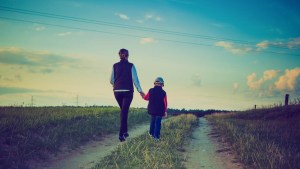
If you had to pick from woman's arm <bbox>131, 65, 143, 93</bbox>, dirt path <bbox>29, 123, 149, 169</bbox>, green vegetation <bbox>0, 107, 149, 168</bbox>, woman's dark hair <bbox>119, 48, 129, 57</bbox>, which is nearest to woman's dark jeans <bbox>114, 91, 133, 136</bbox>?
woman's arm <bbox>131, 65, 143, 93</bbox>

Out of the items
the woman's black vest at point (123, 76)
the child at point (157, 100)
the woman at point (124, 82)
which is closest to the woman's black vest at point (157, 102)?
the child at point (157, 100)

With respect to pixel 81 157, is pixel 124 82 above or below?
above

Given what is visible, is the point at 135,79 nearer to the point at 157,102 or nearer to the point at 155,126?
the point at 157,102

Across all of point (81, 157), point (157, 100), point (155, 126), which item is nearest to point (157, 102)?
point (157, 100)

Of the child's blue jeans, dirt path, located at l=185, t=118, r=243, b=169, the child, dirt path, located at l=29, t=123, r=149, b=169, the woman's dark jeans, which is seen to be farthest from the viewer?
the child's blue jeans

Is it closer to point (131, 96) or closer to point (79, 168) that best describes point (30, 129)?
point (79, 168)

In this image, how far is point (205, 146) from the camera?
1445cm

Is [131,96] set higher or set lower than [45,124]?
higher

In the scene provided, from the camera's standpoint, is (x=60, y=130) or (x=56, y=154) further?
(x=60, y=130)

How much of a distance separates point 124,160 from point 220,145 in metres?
6.30

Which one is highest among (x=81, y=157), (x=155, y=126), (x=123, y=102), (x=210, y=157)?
(x=123, y=102)

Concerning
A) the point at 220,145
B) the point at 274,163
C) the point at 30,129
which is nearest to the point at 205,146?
the point at 220,145

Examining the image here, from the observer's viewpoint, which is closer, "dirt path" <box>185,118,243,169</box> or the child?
"dirt path" <box>185,118,243,169</box>

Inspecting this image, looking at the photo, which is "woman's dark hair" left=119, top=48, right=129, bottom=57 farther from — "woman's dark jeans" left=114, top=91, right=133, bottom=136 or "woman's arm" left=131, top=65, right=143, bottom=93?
"woman's dark jeans" left=114, top=91, right=133, bottom=136
